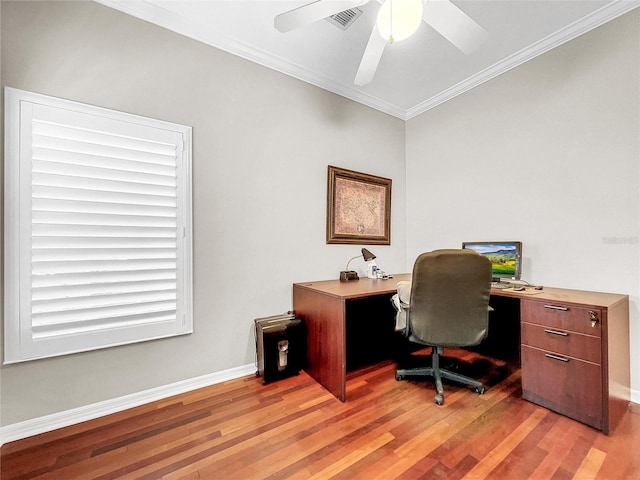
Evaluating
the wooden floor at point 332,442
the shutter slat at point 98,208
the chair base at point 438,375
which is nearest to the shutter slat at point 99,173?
the shutter slat at point 98,208

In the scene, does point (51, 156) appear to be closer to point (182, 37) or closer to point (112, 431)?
point (182, 37)

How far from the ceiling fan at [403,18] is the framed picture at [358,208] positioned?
1353 mm

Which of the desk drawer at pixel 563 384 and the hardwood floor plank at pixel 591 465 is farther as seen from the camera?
the desk drawer at pixel 563 384

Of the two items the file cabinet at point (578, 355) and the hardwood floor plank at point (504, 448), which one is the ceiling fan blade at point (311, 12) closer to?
the file cabinet at point (578, 355)

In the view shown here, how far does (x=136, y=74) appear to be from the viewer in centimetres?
184

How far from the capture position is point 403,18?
131 cm

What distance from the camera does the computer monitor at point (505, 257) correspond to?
2334mm

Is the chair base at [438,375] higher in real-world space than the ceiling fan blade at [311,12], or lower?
lower

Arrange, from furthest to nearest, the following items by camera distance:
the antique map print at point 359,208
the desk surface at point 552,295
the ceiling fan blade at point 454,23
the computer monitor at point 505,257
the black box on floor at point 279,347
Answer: the antique map print at point 359,208
the computer monitor at point 505,257
the black box on floor at point 279,347
the desk surface at point 552,295
the ceiling fan blade at point 454,23

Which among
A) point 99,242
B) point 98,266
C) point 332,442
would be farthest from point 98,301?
point 332,442

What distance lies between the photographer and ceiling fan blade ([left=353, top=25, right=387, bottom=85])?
158 centimetres

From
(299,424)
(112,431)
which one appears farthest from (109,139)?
(299,424)

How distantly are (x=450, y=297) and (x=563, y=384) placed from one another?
0.85 meters

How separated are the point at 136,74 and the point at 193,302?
168 centimetres
